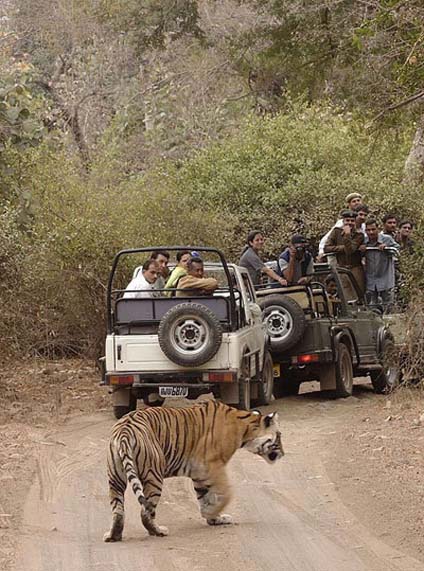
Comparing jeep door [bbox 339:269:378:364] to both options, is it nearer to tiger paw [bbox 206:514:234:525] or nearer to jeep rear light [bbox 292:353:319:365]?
jeep rear light [bbox 292:353:319:365]

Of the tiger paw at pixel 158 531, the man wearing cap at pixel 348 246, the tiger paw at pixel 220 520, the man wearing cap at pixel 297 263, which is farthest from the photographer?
the man wearing cap at pixel 348 246

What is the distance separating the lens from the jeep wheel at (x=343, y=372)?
1532 centimetres

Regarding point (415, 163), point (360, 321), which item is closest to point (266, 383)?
point (360, 321)

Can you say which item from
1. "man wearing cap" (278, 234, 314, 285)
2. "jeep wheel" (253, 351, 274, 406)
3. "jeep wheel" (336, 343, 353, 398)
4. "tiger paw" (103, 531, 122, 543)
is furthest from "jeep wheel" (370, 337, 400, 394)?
"tiger paw" (103, 531, 122, 543)

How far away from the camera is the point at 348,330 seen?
51.9ft

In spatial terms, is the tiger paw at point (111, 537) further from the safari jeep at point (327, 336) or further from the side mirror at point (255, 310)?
the safari jeep at point (327, 336)

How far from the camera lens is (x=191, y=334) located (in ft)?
42.9

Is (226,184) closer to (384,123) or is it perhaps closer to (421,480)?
(384,123)

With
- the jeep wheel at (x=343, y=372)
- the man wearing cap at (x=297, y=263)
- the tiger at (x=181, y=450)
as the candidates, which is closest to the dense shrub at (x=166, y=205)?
the man wearing cap at (x=297, y=263)

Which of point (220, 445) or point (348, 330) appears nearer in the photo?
point (220, 445)

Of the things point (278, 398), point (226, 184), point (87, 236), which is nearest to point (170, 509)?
point (278, 398)

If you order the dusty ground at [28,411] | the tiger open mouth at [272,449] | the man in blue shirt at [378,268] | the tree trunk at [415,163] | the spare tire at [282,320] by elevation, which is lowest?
the dusty ground at [28,411]

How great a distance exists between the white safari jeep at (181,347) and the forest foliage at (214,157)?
222cm

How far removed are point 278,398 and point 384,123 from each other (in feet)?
14.7
